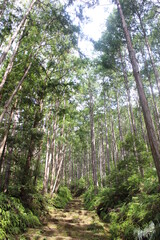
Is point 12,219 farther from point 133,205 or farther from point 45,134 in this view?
point 45,134

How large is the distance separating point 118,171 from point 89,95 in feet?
33.0

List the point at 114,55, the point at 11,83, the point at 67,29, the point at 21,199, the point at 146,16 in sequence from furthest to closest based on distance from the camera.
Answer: the point at 114,55 < the point at 146,16 < the point at 67,29 < the point at 11,83 < the point at 21,199

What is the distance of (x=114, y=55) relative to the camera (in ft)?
50.1

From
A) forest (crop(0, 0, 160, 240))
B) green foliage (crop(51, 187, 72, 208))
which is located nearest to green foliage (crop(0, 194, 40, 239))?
forest (crop(0, 0, 160, 240))

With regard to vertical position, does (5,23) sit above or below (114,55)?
below

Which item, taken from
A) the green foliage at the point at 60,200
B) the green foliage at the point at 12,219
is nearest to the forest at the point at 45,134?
the green foliage at the point at 12,219

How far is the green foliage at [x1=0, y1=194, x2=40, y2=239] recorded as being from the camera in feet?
17.0

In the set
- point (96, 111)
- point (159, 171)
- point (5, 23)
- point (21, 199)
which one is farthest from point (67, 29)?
point (96, 111)

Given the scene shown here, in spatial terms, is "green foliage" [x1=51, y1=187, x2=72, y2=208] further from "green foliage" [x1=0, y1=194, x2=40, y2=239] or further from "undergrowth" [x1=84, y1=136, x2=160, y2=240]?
"green foliage" [x1=0, y1=194, x2=40, y2=239]

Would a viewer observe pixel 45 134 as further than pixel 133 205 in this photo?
Yes

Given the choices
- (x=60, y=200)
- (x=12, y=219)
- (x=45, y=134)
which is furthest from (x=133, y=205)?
(x=60, y=200)

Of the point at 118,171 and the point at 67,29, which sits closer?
the point at 67,29

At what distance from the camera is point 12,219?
5.75m

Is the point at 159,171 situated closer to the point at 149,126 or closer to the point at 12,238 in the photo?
the point at 149,126
